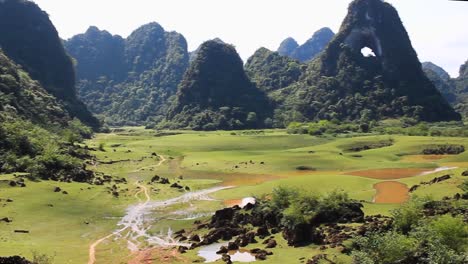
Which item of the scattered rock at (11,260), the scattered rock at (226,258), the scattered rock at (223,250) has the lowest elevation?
the scattered rock at (223,250)

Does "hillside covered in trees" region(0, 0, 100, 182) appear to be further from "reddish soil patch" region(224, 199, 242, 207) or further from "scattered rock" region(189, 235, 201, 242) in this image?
"scattered rock" region(189, 235, 201, 242)

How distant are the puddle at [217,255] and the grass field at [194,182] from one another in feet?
3.64

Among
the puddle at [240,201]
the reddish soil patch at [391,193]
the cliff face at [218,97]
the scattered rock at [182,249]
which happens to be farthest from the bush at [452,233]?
the cliff face at [218,97]

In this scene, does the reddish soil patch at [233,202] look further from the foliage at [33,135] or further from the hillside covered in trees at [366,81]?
the hillside covered in trees at [366,81]

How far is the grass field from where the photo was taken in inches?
1468

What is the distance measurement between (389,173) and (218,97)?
118576mm

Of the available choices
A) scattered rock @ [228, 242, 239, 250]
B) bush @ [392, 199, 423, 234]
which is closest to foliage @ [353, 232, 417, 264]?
bush @ [392, 199, 423, 234]

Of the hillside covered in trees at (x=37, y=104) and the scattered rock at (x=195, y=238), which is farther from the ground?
the hillside covered in trees at (x=37, y=104)

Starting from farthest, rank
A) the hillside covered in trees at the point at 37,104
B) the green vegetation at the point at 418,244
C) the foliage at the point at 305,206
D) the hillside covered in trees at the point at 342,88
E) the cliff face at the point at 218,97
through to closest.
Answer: the cliff face at the point at 218,97
the hillside covered in trees at the point at 342,88
the hillside covered in trees at the point at 37,104
the foliage at the point at 305,206
the green vegetation at the point at 418,244

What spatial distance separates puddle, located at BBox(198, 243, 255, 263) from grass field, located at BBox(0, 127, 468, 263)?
3.64 ft

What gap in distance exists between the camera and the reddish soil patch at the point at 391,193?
46578 millimetres

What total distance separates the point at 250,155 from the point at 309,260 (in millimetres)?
67597

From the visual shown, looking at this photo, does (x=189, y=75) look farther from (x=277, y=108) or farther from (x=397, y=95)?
(x=397, y=95)

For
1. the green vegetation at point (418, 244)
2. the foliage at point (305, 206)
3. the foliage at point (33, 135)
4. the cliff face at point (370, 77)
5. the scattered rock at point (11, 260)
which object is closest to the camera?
the green vegetation at point (418, 244)
